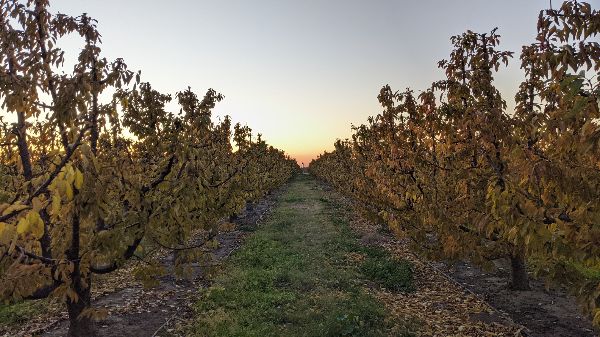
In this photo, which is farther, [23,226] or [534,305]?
[534,305]

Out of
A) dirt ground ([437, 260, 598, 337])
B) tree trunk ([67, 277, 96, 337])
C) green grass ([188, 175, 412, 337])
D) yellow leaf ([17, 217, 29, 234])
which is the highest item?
yellow leaf ([17, 217, 29, 234])

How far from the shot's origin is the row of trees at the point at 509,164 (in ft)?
14.3

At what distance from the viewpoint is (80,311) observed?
23.0 ft

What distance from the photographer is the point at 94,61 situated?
20.1ft

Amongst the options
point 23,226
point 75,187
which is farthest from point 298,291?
point 23,226

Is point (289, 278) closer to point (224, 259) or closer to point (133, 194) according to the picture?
point (224, 259)

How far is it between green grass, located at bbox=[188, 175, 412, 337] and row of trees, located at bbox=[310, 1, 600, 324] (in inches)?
90.6

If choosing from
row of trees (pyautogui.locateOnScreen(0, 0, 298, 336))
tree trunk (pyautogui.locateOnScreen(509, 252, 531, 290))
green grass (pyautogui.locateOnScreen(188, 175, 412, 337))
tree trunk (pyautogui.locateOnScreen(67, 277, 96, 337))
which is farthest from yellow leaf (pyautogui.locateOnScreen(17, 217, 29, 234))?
tree trunk (pyautogui.locateOnScreen(509, 252, 531, 290))

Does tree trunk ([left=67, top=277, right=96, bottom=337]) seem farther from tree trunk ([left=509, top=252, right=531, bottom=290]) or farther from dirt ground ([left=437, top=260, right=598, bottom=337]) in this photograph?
tree trunk ([left=509, top=252, right=531, bottom=290])

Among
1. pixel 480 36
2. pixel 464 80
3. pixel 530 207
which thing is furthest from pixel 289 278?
pixel 530 207

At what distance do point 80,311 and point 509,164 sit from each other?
790cm

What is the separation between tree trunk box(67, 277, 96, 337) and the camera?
6466 millimetres

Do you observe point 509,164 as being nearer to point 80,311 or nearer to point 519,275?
point 519,275

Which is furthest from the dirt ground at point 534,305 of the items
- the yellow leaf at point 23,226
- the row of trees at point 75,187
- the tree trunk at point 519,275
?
the yellow leaf at point 23,226
